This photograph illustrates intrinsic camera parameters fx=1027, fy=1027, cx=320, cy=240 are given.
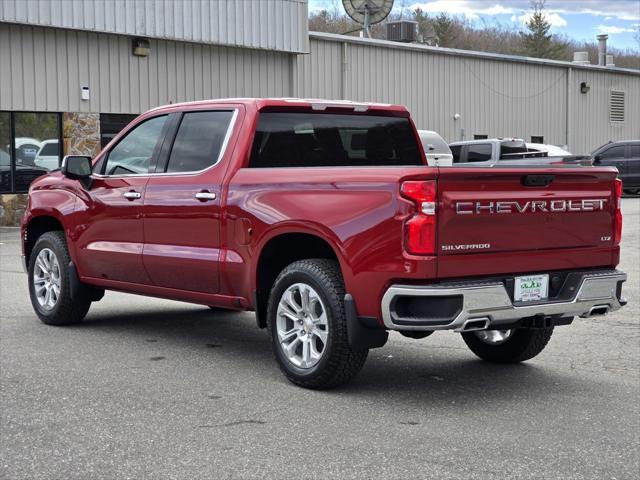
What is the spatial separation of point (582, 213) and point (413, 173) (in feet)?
4.27

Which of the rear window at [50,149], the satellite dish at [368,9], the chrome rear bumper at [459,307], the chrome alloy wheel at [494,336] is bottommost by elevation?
the chrome alloy wheel at [494,336]

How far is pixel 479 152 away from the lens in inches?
943

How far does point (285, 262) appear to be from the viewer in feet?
23.1

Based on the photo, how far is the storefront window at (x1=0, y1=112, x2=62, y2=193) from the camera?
21156 mm

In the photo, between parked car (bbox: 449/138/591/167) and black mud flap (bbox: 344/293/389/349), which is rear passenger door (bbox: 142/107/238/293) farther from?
parked car (bbox: 449/138/591/167)

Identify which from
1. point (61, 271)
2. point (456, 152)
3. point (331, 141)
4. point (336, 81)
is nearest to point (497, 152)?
point (456, 152)

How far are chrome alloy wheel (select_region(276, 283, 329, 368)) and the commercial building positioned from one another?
15376 millimetres

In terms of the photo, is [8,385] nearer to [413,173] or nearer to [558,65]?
[413,173]

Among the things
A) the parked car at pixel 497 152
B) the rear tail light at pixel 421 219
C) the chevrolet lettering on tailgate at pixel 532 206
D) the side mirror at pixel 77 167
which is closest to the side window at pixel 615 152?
the parked car at pixel 497 152

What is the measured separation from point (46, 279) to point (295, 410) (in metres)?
3.89

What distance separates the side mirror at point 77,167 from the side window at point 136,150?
0.16m

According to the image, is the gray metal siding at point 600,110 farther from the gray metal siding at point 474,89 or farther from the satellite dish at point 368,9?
the satellite dish at point 368,9

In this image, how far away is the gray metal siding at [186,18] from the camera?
20.8 m

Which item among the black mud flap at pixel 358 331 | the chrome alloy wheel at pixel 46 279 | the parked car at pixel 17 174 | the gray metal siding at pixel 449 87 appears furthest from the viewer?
the gray metal siding at pixel 449 87
